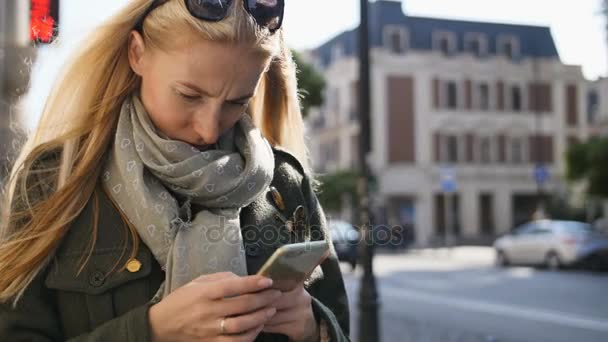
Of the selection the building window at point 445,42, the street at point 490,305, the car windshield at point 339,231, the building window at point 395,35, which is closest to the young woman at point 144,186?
the car windshield at point 339,231

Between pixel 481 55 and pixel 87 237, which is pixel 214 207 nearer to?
pixel 87 237

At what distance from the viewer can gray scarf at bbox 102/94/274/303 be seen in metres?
1.32

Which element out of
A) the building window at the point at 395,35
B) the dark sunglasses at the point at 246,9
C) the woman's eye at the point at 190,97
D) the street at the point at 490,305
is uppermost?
the building window at the point at 395,35

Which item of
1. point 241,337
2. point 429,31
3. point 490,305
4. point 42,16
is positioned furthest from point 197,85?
point 429,31

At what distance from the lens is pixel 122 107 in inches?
55.6

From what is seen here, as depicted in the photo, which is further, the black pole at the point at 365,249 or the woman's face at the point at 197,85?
the black pole at the point at 365,249

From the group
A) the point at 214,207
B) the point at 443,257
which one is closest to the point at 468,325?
the point at 214,207

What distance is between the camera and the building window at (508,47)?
1379 inches

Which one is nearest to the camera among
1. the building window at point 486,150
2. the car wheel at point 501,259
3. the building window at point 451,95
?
the car wheel at point 501,259

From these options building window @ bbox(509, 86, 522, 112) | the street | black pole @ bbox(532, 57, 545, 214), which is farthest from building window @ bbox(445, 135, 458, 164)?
the street

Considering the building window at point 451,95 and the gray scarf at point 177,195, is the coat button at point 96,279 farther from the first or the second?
the building window at point 451,95

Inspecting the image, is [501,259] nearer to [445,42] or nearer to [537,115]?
[445,42]

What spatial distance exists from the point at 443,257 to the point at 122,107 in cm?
2464

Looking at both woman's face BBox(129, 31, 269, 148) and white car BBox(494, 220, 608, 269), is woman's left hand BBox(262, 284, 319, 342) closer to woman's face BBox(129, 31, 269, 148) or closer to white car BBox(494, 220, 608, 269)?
woman's face BBox(129, 31, 269, 148)
